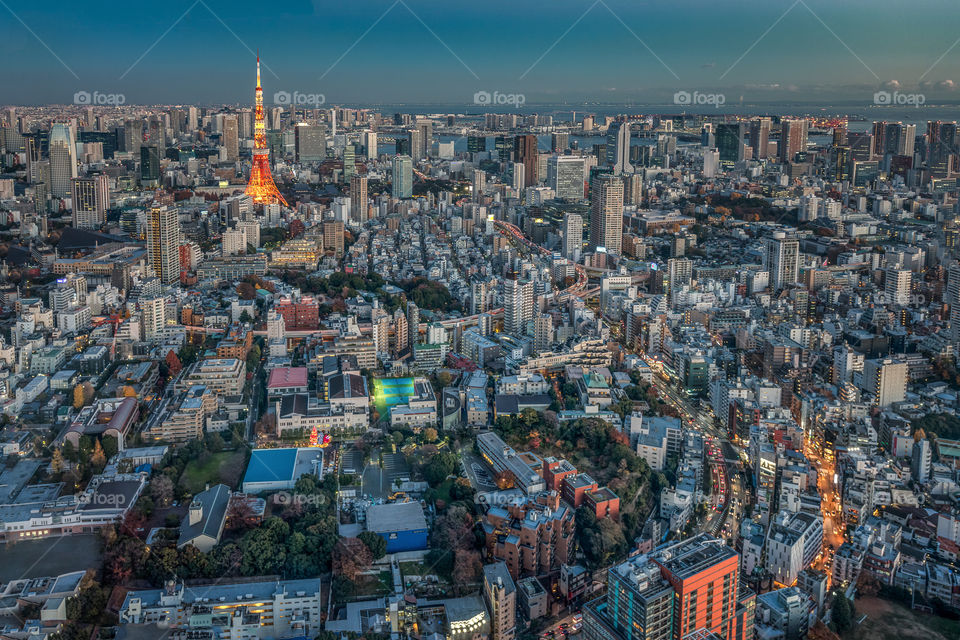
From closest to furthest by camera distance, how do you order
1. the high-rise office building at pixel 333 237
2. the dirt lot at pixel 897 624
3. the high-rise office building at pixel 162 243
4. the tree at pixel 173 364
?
the dirt lot at pixel 897 624 → the tree at pixel 173 364 → the high-rise office building at pixel 162 243 → the high-rise office building at pixel 333 237

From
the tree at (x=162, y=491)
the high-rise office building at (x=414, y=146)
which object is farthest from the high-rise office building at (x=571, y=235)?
the high-rise office building at (x=414, y=146)

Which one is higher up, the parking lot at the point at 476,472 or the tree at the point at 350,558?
the parking lot at the point at 476,472

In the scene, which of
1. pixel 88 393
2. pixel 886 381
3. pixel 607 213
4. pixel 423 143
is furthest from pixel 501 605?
pixel 423 143

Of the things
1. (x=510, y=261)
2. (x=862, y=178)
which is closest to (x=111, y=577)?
(x=510, y=261)

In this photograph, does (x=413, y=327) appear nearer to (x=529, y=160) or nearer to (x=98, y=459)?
(x=98, y=459)

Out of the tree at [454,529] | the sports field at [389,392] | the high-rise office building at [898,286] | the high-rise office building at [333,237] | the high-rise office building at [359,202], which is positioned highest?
the high-rise office building at [359,202]

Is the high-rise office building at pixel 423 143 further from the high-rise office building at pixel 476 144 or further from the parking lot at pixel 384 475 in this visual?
the parking lot at pixel 384 475

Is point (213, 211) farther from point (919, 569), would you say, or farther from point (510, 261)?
point (919, 569)
